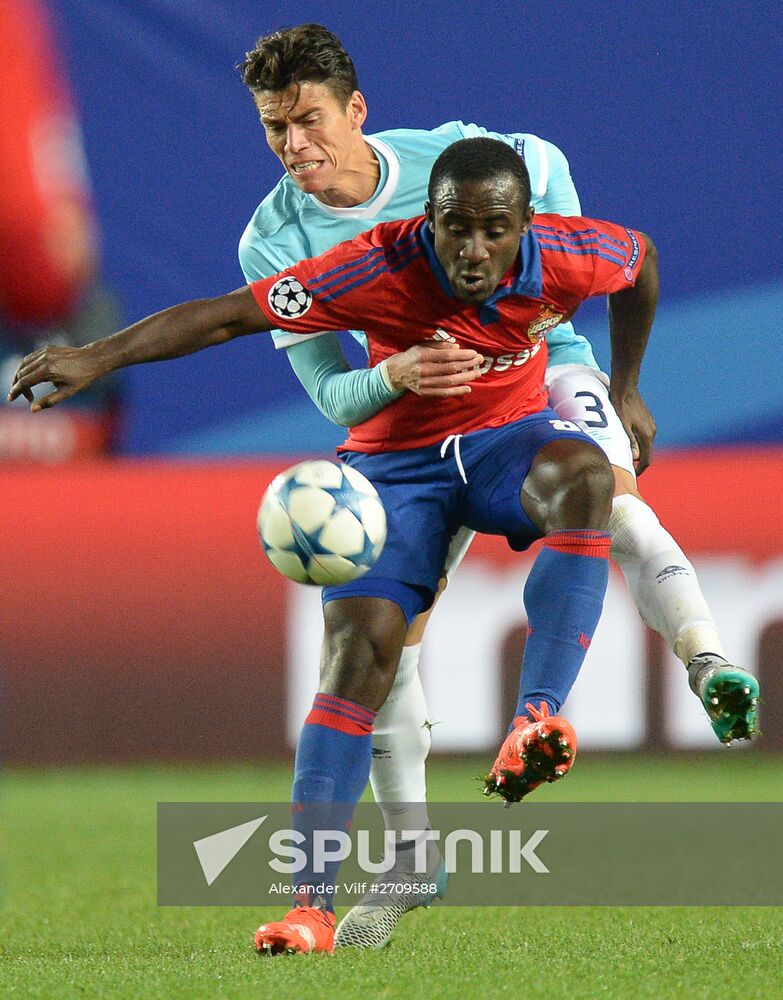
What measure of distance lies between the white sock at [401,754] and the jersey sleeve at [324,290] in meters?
0.89

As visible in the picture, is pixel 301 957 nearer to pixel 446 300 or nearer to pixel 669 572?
pixel 669 572

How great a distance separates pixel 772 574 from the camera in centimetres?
694

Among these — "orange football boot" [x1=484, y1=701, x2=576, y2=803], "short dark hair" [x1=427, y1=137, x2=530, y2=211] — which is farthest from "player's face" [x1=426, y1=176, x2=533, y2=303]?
"orange football boot" [x1=484, y1=701, x2=576, y2=803]

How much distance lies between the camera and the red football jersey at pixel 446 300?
3594mm

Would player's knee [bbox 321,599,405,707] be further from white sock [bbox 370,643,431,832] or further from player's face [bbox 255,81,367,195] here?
player's face [bbox 255,81,367,195]

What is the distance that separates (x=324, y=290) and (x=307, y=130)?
0.69 metres

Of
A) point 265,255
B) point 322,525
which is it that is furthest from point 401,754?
point 265,255

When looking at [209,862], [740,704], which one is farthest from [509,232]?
[209,862]

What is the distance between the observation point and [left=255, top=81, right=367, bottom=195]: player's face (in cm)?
410

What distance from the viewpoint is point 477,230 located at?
11.3 ft

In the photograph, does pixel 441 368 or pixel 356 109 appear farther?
pixel 356 109

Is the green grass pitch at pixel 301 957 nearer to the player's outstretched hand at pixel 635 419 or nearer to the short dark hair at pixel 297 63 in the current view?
the player's outstretched hand at pixel 635 419

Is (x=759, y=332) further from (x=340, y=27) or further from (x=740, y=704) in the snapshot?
(x=740, y=704)

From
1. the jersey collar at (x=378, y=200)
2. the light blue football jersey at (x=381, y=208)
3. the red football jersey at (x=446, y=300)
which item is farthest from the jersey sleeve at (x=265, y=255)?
the red football jersey at (x=446, y=300)
